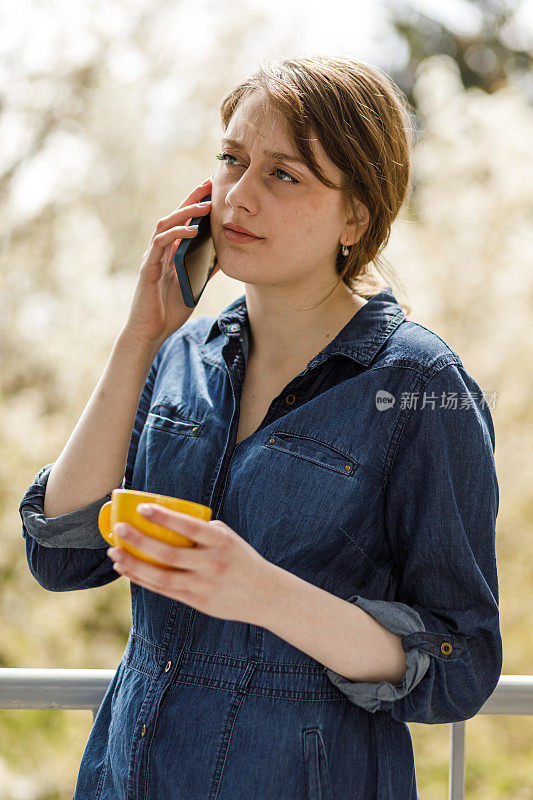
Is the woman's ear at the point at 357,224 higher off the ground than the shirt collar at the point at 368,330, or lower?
higher

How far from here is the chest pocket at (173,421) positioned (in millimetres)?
1118

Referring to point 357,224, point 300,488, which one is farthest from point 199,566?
point 357,224

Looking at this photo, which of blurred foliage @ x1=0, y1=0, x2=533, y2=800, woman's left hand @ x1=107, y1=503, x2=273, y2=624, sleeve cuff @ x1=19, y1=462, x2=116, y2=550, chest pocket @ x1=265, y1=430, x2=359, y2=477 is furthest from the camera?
blurred foliage @ x1=0, y1=0, x2=533, y2=800

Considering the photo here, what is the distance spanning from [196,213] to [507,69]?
6.46 meters

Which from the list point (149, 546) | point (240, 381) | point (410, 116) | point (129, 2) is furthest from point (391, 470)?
point (129, 2)

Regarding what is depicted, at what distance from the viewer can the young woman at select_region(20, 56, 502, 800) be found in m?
0.94

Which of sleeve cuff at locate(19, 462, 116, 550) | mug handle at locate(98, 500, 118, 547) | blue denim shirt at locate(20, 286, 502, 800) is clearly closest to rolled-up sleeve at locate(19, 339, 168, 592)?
sleeve cuff at locate(19, 462, 116, 550)

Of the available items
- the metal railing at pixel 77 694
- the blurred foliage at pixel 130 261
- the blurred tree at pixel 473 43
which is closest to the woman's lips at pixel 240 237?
the metal railing at pixel 77 694

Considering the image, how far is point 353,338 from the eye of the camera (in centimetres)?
108

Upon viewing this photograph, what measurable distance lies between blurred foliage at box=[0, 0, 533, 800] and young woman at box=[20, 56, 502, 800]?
10.6 feet

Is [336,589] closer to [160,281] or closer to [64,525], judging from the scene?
[64,525]

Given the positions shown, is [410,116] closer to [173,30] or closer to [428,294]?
[428,294]

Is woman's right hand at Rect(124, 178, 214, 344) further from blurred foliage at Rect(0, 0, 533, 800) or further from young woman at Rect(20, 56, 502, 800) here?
blurred foliage at Rect(0, 0, 533, 800)

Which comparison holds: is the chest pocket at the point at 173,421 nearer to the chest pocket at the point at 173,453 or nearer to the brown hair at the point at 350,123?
the chest pocket at the point at 173,453
